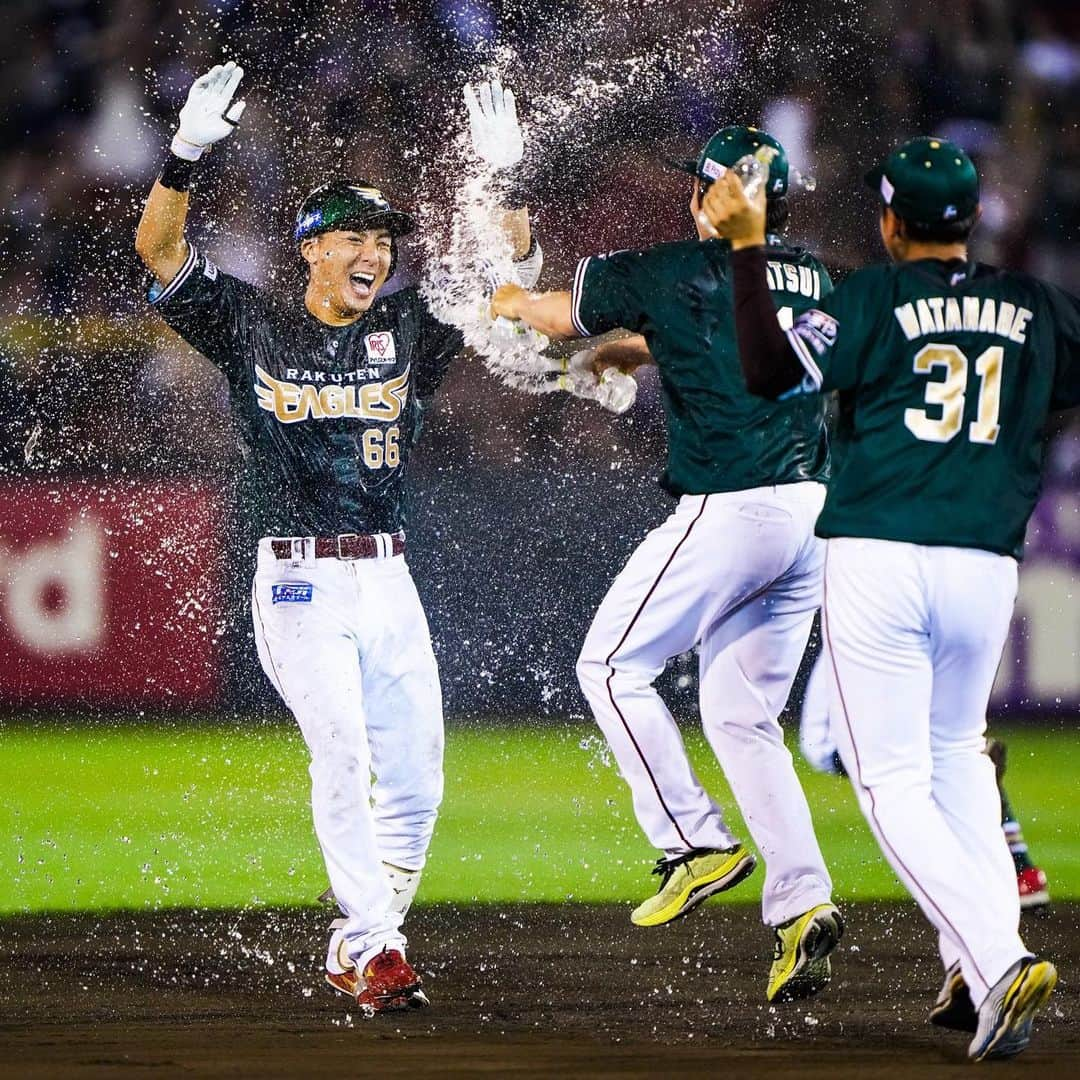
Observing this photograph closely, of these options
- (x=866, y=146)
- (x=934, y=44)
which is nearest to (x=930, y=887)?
(x=866, y=146)

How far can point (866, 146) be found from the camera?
398 inches

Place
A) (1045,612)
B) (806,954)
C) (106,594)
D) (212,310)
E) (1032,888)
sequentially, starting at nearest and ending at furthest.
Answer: (806,954)
(212,310)
(1032,888)
(106,594)
(1045,612)

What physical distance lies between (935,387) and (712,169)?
108 centimetres

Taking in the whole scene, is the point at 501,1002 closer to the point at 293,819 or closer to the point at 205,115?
the point at 205,115

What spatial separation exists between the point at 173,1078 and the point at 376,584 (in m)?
1.73

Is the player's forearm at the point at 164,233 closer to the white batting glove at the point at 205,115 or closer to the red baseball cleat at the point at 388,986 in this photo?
the white batting glove at the point at 205,115

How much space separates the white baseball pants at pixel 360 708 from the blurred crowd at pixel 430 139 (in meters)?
4.04

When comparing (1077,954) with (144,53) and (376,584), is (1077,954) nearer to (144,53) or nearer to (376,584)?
(376,584)

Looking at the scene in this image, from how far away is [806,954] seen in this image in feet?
14.7

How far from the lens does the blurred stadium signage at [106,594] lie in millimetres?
9164

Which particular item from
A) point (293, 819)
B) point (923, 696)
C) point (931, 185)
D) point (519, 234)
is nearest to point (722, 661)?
point (923, 696)

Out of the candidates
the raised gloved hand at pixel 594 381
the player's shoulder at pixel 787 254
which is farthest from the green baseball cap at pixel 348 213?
the player's shoulder at pixel 787 254

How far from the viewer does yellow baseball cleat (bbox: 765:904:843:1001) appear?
4.47 meters

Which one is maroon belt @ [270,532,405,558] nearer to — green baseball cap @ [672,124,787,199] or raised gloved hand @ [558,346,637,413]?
raised gloved hand @ [558,346,637,413]
